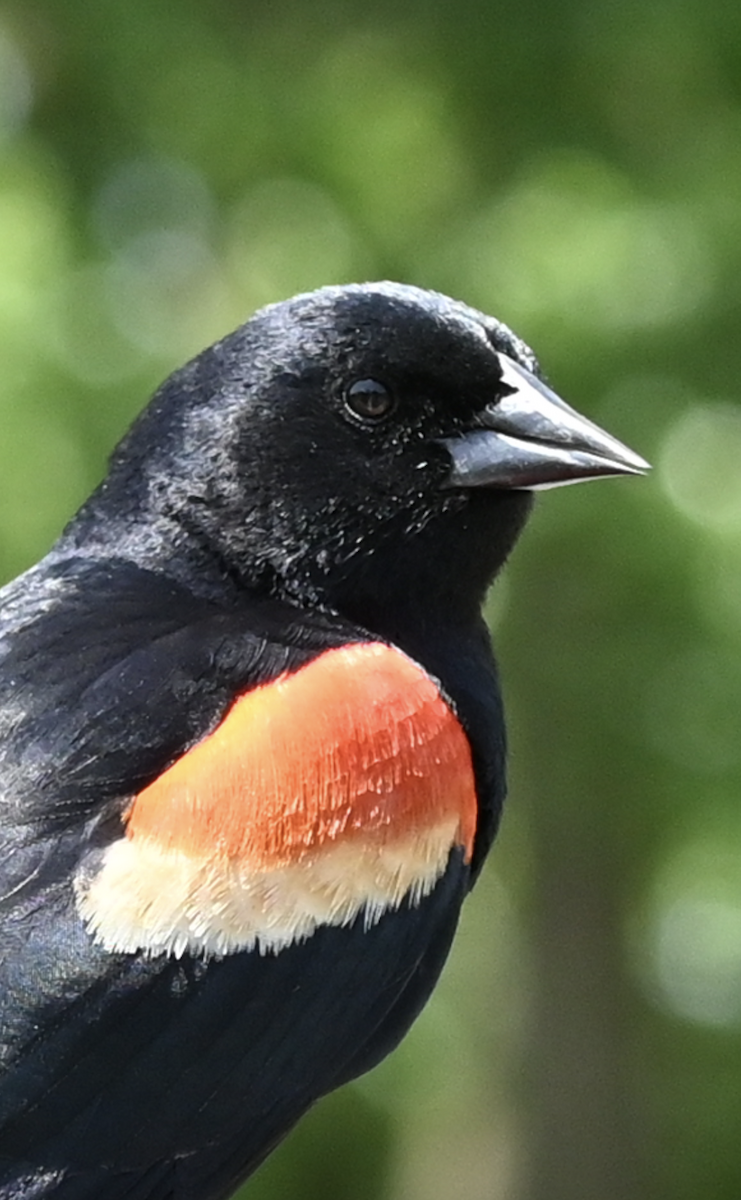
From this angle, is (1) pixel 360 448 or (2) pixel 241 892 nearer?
(2) pixel 241 892

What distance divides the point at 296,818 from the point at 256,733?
0.41 feet

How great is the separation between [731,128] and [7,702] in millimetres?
4074

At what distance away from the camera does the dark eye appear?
2.40 meters

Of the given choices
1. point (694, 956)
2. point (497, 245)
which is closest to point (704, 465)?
point (497, 245)

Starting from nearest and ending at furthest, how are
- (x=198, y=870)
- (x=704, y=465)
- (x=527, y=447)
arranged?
(x=198, y=870), (x=527, y=447), (x=704, y=465)

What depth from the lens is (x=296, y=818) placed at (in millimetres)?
2182

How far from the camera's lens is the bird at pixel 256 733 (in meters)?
2.02

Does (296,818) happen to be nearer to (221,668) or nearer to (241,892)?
(241,892)

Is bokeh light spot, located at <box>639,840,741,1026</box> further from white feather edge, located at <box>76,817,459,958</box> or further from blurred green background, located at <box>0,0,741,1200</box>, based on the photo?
white feather edge, located at <box>76,817,459,958</box>

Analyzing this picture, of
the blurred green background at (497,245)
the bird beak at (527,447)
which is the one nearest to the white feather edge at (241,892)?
the bird beak at (527,447)

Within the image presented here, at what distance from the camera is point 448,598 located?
2531mm

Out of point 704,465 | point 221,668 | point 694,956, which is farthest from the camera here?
point 694,956

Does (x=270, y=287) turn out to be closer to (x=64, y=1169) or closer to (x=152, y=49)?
(x=152, y=49)

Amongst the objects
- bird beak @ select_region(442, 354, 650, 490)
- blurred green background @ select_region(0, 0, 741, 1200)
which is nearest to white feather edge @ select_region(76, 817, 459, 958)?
bird beak @ select_region(442, 354, 650, 490)
